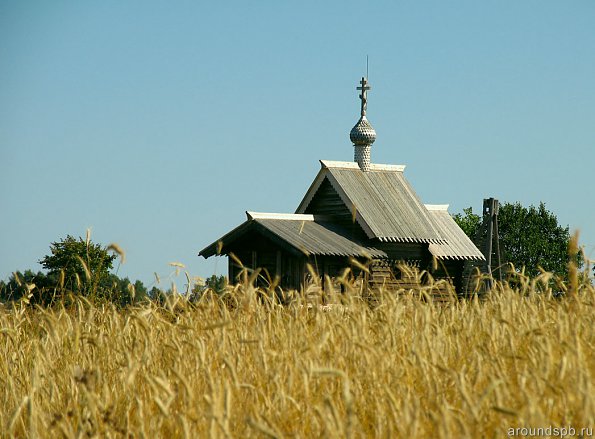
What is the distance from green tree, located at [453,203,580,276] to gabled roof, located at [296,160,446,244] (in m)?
A: 21.7

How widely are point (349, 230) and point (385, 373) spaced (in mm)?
22677

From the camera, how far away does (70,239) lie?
110ft

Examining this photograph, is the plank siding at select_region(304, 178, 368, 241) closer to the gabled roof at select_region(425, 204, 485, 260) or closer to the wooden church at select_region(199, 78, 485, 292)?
the wooden church at select_region(199, 78, 485, 292)

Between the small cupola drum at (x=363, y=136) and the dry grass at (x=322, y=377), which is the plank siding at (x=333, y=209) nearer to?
the small cupola drum at (x=363, y=136)

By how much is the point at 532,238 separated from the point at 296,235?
93.9 ft

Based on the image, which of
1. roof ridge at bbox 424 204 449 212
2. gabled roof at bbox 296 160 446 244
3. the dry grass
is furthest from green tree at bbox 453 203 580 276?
the dry grass

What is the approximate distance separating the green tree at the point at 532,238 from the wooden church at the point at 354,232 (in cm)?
2026

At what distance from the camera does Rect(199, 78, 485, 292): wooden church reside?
24.7 meters

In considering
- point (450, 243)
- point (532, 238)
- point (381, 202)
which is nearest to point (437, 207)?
point (450, 243)

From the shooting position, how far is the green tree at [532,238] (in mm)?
49000

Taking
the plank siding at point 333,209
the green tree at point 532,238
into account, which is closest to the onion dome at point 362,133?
the plank siding at point 333,209

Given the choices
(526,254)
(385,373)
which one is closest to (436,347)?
(385,373)

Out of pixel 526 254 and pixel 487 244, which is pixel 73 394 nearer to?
pixel 487 244

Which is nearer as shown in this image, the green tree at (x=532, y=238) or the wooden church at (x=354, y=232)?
the wooden church at (x=354, y=232)
